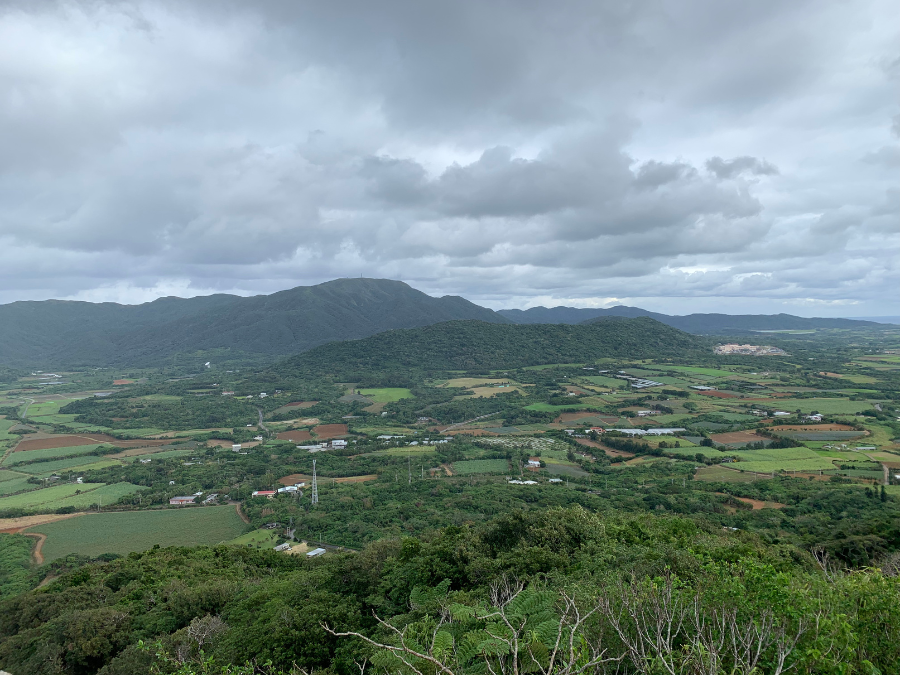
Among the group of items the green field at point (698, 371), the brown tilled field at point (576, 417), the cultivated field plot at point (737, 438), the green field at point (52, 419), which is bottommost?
the green field at point (52, 419)

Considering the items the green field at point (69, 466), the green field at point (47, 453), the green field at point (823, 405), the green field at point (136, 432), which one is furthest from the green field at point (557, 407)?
the green field at point (47, 453)

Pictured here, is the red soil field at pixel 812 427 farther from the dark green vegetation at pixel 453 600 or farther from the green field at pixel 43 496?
the green field at pixel 43 496

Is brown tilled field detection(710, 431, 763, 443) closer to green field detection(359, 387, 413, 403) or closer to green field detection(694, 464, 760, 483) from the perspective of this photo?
green field detection(694, 464, 760, 483)

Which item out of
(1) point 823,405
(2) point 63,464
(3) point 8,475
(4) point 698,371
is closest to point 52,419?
(2) point 63,464

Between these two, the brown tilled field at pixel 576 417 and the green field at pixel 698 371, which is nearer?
the brown tilled field at pixel 576 417

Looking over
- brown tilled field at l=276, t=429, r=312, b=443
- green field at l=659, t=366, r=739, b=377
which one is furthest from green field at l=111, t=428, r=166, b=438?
green field at l=659, t=366, r=739, b=377

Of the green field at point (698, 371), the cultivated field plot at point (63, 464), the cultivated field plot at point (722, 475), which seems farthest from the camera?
the green field at point (698, 371)

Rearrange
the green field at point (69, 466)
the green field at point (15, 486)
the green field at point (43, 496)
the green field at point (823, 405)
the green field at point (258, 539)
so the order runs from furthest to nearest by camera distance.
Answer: the green field at point (823, 405) → the green field at point (69, 466) → the green field at point (15, 486) → the green field at point (43, 496) → the green field at point (258, 539)
